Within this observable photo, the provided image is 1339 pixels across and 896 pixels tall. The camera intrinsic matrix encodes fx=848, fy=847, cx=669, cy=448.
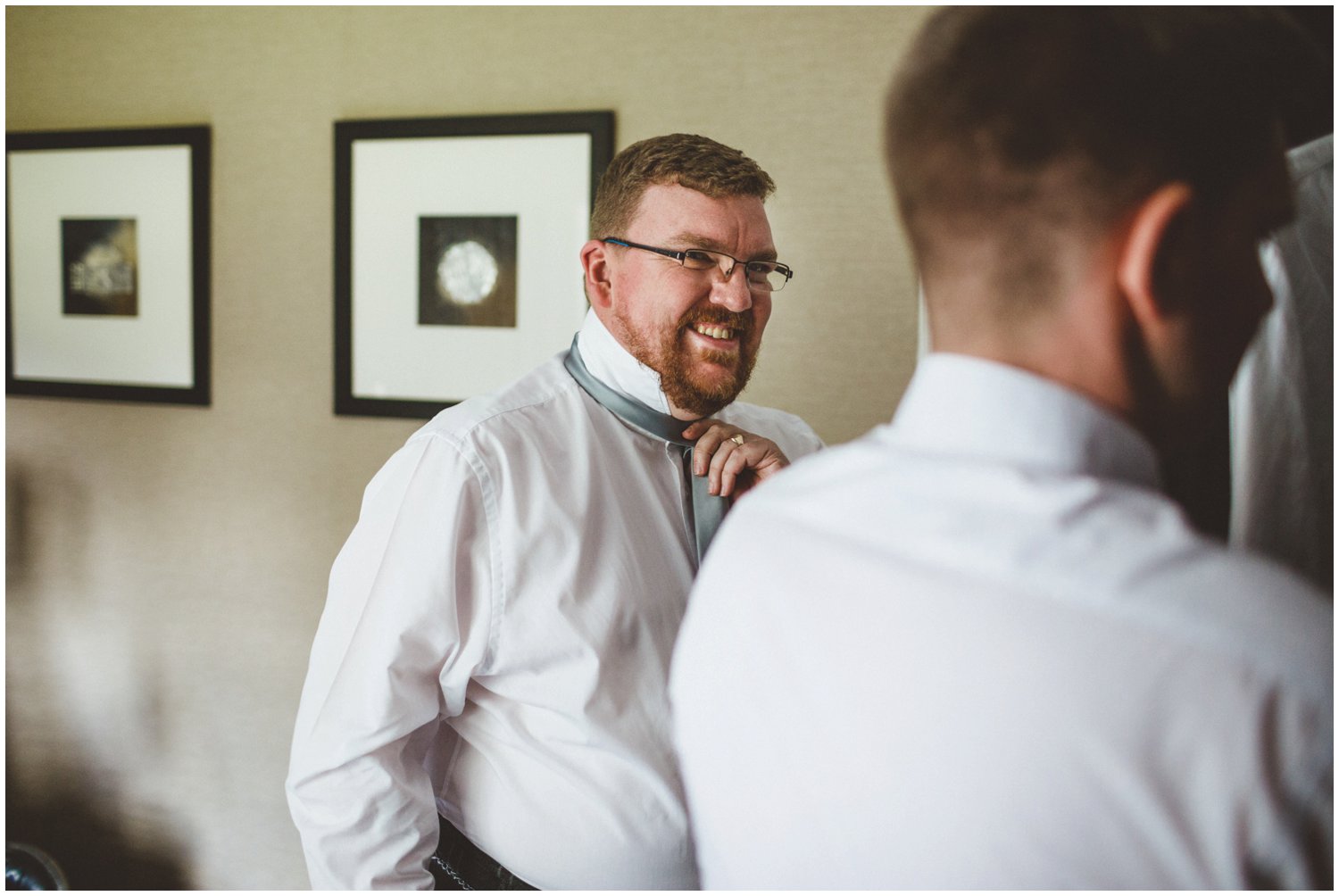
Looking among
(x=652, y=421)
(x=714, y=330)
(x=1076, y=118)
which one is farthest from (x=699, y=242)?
(x=1076, y=118)

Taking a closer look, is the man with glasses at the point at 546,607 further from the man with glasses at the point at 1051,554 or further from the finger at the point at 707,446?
the man with glasses at the point at 1051,554

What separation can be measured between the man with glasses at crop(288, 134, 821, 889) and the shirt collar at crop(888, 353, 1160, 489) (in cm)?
73

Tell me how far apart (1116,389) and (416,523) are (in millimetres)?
932

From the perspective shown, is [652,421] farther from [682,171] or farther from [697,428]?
[682,171]

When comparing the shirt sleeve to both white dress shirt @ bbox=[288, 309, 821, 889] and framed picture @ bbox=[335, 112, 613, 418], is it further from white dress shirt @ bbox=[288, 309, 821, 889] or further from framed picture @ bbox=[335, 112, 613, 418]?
framed picture @ bbox=[335, 112, 613, 418]

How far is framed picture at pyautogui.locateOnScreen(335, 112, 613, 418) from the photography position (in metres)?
2.05

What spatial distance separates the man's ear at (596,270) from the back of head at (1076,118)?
905 millimetres

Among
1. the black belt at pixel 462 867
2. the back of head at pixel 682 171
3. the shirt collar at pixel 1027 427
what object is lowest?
the black belt at pixel 462 867

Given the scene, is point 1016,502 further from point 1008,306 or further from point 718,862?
point 718,862

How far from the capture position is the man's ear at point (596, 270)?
1.42m

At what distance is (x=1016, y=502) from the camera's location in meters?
0.50

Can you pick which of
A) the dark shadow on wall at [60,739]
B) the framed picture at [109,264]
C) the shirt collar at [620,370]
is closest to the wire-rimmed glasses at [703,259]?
the shirt collar at [620,370]

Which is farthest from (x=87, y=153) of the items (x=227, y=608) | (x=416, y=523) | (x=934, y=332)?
(x=934, y=332)

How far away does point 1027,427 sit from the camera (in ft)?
1.75
